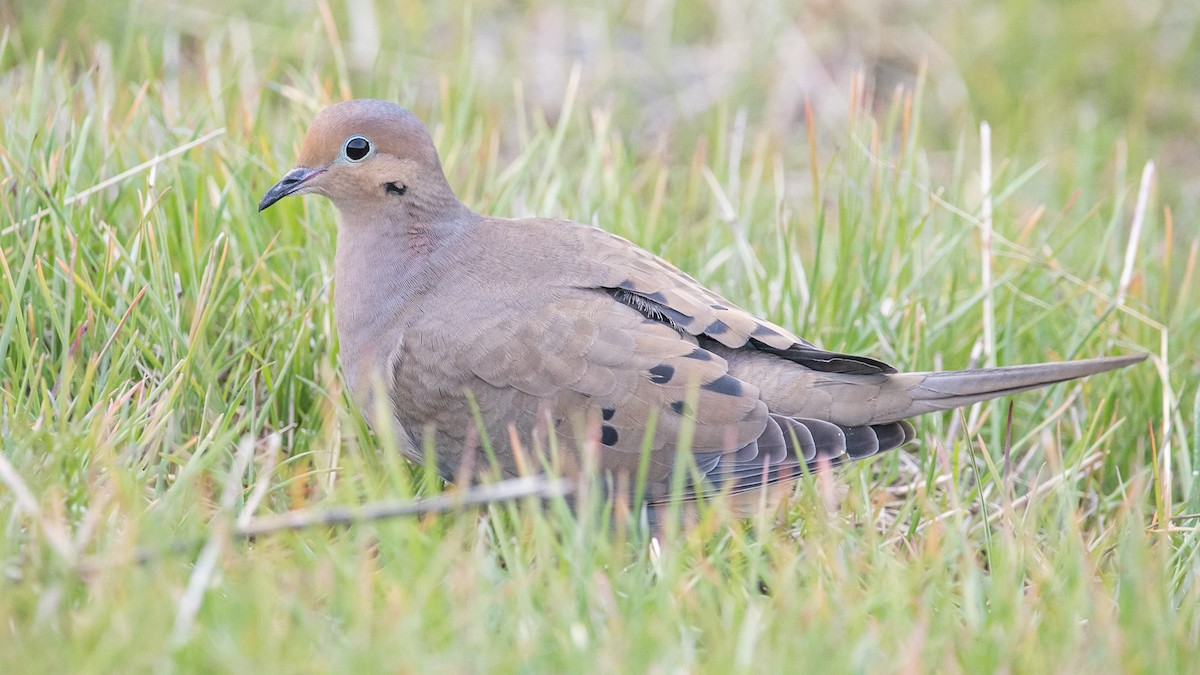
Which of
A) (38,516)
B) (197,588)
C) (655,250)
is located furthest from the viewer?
(655,250)

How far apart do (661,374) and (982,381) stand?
78cm

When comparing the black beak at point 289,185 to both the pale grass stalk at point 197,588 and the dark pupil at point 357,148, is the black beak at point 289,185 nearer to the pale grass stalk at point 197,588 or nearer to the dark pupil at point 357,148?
the dark pupil at point 357,148

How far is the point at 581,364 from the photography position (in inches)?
133

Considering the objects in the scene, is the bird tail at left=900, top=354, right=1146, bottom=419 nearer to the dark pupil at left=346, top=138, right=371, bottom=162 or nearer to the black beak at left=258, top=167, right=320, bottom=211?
the dark pupil at left=346, top=138, right=371, bottom=162

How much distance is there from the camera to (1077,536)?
283cm

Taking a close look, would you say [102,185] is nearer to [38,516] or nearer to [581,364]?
[581,364]

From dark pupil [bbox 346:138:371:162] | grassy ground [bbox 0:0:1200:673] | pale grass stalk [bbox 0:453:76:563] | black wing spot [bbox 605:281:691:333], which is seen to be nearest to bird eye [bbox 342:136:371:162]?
dark pupil [bbox 346:138:371:162]

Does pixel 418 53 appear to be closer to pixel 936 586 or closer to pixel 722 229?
pixel 722 229

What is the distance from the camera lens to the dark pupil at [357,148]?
144 inches

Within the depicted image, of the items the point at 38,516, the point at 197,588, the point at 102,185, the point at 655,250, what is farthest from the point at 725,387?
the point at 102,185

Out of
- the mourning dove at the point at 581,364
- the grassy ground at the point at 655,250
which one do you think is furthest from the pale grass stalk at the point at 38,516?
the mourning dove at the point at 581,364

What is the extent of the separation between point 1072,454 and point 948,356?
0.65m

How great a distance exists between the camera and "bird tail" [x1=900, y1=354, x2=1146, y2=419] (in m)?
3.23

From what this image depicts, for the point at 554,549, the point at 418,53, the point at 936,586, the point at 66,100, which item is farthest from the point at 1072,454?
the point at 418,53
